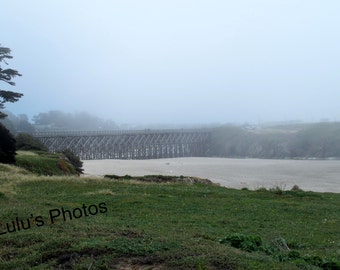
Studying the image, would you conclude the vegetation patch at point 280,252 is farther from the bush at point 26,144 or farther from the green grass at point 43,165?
the bush at point 26,144

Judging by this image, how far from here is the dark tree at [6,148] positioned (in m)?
33.0

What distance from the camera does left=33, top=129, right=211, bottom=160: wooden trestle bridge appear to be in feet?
323

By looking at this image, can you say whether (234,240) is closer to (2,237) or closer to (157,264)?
(157,264)

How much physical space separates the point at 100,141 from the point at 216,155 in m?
31.2

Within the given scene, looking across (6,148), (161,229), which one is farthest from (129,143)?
(161,229)

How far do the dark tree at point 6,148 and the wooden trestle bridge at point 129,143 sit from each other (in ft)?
192

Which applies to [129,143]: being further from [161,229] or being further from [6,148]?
[161,229]

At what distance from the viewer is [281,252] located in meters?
7.82

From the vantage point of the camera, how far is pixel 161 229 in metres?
10.2

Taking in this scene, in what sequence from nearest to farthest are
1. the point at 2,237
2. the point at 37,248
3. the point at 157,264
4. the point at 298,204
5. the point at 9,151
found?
the point at 157,264 < the point at 37,248 < the point at 2,237 < the point at 298,204 < the point at 9,151

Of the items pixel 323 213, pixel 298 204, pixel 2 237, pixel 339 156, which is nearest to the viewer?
pixel 2 237

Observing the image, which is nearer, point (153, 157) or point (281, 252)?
point (281, 252)

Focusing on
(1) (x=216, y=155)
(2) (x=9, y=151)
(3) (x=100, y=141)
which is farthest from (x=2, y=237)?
(1) (x=216, y=155)

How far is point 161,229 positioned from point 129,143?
322ft
